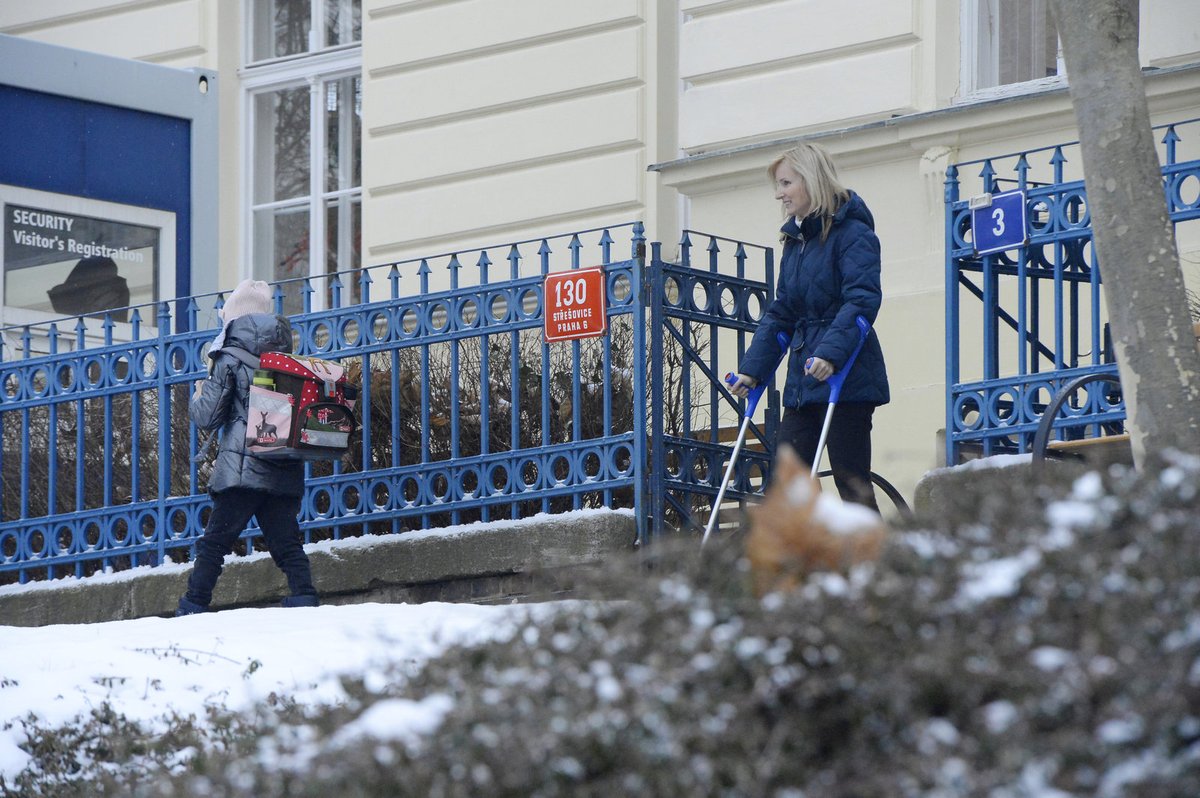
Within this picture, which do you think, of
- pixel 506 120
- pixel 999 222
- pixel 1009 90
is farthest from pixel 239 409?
pixel 1009 90

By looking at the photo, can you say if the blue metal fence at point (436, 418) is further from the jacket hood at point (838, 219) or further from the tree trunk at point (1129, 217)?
the tree trunk at point (1129, 217)

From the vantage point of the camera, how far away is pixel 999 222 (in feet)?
27.3

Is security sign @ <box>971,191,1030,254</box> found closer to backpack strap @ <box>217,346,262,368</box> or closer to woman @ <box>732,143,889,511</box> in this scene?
woman @ <box>732,143,889,511</box>

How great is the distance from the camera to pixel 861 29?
36.7 feet

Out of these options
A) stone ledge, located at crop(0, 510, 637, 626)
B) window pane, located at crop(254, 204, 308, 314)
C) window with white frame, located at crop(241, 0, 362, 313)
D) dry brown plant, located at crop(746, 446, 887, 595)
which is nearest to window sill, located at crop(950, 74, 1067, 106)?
stone ledge, located at crop(0, 510, 637, 626)

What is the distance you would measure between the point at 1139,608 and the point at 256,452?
571cm

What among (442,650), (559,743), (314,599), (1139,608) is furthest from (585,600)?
(314,599)

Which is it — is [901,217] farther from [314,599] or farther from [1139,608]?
[1139,608]

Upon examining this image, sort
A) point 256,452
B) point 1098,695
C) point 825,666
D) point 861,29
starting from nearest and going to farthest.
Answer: point 1098,695
point 825,666
point 256,452
point 861,29

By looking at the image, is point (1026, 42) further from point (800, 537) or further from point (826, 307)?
point (800, 537)

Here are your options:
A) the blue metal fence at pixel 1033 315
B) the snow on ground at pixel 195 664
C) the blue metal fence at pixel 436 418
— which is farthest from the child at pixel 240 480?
the blue metal fence at pixel 1033 315

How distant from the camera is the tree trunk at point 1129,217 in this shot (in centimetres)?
630

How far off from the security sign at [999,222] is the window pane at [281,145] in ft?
22.1

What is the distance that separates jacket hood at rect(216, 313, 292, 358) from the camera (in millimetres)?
9055
